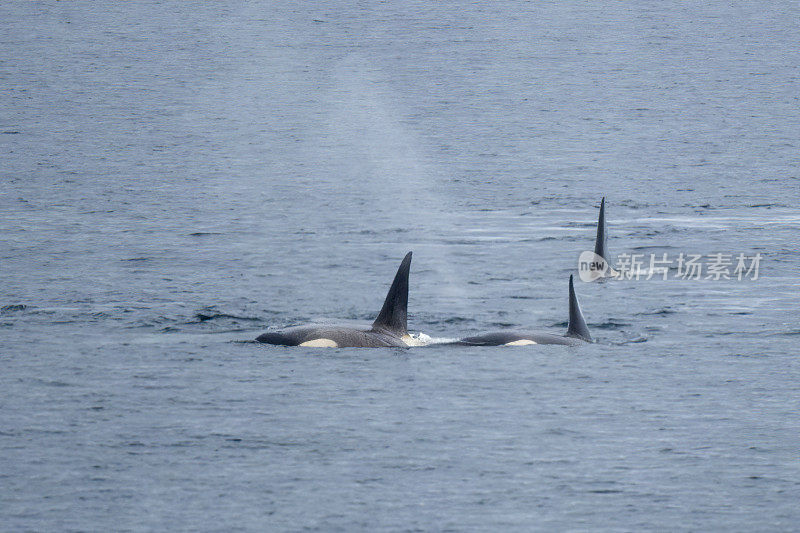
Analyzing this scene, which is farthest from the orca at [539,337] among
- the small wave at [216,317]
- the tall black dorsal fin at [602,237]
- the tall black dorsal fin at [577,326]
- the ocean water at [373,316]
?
the tall black dorsal fin at [602,237]

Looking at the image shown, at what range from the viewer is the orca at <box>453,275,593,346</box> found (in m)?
23.0

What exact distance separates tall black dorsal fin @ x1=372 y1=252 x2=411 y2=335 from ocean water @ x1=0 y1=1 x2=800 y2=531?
468 millimetres

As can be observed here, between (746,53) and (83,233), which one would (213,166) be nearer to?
(83,233)

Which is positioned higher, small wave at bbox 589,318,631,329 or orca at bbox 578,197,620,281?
small wave at bbox 589,318,631,329

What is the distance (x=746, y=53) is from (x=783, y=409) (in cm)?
9526

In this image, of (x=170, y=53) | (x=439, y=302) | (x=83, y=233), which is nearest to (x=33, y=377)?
(x=439, y=302)

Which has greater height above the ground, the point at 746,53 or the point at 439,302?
the point at 439,302

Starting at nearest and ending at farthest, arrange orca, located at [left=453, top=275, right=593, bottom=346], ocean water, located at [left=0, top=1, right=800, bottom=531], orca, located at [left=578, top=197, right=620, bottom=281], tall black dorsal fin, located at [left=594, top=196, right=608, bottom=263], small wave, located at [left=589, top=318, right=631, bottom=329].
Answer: ocean water, located at [left=0, top=1, right=800, bottom=531] < orca, located at [left=453, top=275, right=593, bottom=346] < small wave, located at [left=589, top=318, right=631, bottom=329] < tall black dorsal fin, located at [left=594, top=196, right=608, bottom=263] < orca, located at [left=578, top=197, right=620, bottom=281]

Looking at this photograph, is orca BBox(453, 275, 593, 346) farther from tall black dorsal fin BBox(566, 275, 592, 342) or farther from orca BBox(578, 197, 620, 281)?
orca BBox(578, 197, 620, 281)

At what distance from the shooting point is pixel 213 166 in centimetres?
5731

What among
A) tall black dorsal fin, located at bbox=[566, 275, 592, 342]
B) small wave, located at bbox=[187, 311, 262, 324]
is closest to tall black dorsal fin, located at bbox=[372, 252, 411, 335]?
tall black dorsal fin, located at bbox=[566, 275, 592, 342]

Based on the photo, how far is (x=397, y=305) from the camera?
2256cm

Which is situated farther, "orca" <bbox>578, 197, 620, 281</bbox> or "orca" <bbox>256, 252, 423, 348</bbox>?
"orca" <bbox>578, 197, 620, 281</bbox>

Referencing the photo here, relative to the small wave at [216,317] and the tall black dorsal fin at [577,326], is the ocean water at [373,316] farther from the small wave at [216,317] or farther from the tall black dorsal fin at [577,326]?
the tall black dorsal fin at [577,326]
